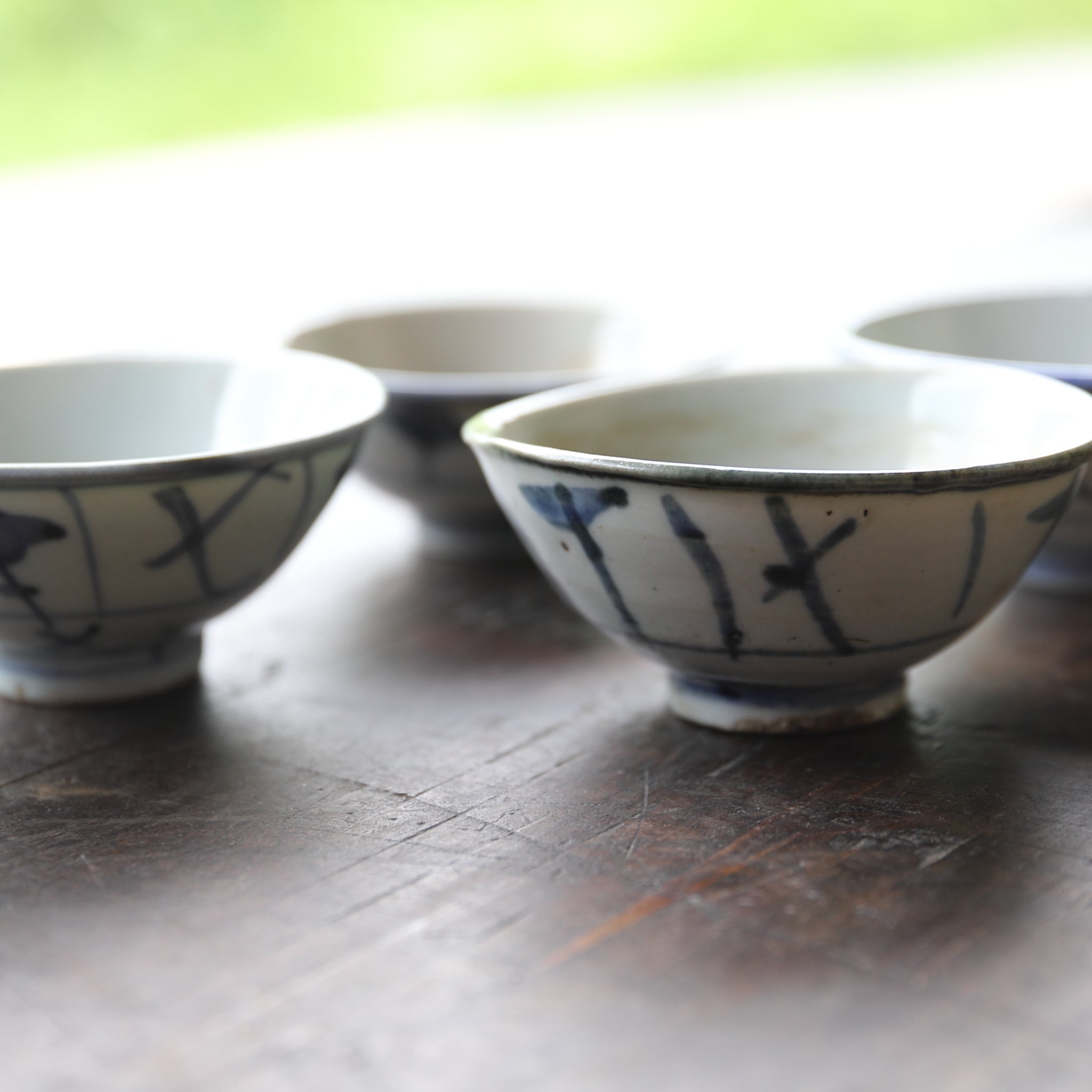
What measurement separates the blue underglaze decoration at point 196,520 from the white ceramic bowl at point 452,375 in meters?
0.22

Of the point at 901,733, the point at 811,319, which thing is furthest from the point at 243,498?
the point at 811,319

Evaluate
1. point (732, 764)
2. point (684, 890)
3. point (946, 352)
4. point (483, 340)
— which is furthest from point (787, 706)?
point (483, 340)

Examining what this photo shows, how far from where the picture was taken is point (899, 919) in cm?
50

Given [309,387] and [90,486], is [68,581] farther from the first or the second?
[309,387]

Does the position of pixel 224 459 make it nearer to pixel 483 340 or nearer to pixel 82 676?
pixel 82 676

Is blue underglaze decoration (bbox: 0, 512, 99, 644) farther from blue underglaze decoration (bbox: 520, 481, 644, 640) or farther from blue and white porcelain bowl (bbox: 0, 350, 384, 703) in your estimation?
blue underglaze decoration (bbox: 520, 481, 644, 640)

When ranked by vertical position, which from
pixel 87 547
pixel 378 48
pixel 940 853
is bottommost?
pixel 940 853

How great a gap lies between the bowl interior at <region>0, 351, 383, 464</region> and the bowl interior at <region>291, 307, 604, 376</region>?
0.81ft

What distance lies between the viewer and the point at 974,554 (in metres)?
0.60

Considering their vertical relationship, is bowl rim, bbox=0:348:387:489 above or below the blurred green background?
below

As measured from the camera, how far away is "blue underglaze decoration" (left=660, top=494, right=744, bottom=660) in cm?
59

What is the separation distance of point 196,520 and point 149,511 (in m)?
0.02

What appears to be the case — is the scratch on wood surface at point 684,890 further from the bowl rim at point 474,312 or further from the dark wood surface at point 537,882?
the bowl rim at point 474,312

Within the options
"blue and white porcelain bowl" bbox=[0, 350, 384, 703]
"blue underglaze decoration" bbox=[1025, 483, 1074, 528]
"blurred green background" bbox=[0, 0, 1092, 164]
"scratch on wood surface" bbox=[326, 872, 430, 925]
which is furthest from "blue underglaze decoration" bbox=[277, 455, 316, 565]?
"blurred green background" bbox=[0, 0, 1092, 164]
